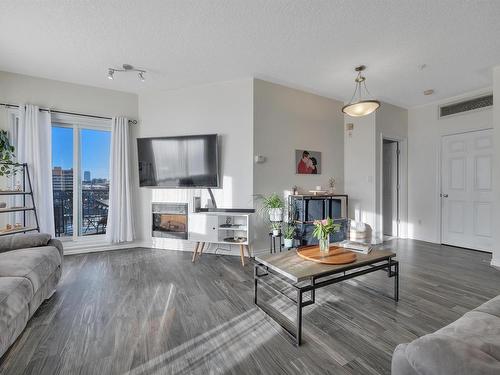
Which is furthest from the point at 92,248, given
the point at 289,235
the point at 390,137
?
the point at 390,137

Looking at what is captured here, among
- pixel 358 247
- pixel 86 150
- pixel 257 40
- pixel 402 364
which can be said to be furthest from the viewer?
pixel 86 150

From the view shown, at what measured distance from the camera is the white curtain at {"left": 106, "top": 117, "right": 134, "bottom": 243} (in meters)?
3.96

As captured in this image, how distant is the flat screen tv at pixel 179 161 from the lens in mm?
3770

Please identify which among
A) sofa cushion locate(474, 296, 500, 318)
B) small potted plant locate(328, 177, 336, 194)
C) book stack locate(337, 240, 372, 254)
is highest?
small potted plant locate(328, 177, 336, 194)

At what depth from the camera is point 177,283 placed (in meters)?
2.72

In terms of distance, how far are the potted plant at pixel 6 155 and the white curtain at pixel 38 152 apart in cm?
9

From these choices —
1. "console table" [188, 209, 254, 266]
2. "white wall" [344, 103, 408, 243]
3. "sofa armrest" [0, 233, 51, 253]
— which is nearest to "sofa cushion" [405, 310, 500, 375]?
"console table" [188, 209, 254, 266]

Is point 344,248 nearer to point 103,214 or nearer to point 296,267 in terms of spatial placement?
point 296,267

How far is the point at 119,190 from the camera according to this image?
3.97 m

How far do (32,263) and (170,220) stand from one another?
217cm

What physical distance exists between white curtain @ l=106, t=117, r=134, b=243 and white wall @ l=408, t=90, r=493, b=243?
547 centimetres

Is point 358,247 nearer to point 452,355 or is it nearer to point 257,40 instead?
point 452,355

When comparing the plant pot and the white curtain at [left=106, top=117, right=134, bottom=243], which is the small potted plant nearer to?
the plant pot

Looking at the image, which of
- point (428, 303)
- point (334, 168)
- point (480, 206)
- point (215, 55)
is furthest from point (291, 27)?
point (480, 206)
